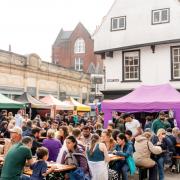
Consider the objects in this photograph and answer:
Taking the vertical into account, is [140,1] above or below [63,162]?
above

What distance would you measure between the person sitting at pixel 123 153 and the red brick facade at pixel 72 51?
46.3m

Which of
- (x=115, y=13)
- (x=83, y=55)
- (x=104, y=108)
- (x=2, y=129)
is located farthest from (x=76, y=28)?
(x=2, y=129)

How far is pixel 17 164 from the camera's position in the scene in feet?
22.9

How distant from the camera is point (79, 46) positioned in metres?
57.9

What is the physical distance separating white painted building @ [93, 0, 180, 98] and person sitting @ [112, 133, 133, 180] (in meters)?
11.3

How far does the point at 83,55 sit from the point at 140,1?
35.4 meters

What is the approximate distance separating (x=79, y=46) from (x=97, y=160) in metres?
50.0

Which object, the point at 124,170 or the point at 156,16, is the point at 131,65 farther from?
the point at 124,170

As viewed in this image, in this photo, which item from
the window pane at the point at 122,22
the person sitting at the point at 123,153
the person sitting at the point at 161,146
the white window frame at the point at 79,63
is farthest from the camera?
the white window frame at the point at 79,63

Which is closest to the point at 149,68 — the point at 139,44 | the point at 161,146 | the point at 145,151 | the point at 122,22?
the point at 139,44

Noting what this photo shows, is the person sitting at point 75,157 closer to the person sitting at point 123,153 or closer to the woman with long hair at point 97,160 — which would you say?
the woman with long hair at point 97,160

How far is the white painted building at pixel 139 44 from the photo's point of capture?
68.8ft

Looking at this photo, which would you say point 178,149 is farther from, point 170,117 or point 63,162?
point 63,162

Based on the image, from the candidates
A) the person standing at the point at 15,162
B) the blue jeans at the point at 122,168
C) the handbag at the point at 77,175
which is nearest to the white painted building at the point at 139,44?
the blue jeans at the point at 122,168
